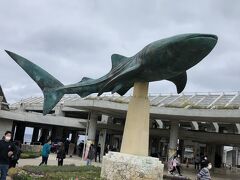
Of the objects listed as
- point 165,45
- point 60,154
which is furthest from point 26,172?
point 165,45

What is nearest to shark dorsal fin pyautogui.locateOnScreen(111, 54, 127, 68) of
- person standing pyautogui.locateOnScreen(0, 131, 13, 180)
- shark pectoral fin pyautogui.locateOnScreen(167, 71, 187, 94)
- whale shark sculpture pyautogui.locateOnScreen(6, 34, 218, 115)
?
whale shark sculpture pyautogui.locateOnScreen(6, 34, 218, 115)

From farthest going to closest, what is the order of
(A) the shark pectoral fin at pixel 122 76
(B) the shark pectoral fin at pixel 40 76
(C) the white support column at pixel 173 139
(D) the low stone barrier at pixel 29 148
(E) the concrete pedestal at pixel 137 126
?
(D) the low stone barrier at pixel 29 148 < (C) the white support column at pixel 173 139 < (B) the shark pectoral fin at pixel 40 76 < (E) the concrete pedestal at pixel 137 126 < (A) the shark pectoral fin at pixel 122 76

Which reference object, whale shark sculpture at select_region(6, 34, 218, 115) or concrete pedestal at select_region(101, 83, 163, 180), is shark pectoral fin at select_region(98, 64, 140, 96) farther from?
concrete pedestal at select_region(101, 83, 163, 180)

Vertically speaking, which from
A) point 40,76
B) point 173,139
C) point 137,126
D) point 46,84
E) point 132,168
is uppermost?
point 40,76

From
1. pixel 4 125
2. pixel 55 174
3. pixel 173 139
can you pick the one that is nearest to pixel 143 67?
pixel 55 174

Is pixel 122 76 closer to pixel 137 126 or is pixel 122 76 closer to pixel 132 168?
pixel 137 126

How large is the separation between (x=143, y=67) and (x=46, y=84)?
483cm

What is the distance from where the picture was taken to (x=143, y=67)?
13.7m

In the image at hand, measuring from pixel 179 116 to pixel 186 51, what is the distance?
19.1 metres

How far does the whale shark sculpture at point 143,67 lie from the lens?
1227 cm

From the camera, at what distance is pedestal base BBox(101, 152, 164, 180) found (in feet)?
45.6

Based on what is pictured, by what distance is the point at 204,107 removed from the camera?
96.4ft

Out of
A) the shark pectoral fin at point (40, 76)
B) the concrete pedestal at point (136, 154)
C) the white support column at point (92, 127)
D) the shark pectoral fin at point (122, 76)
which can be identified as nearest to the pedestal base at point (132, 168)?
the concrete pedestal at point (136, 154)

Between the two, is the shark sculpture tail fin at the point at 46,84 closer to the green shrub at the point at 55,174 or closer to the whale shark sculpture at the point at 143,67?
the whale shark sculpture at the point at 143,67
